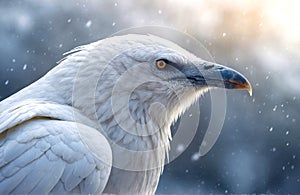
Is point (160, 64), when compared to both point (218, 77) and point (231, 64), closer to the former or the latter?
point (218, 77)

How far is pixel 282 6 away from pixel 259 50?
8.6 inches

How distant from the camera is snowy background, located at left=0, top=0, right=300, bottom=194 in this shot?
5.21ft

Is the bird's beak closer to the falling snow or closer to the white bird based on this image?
the white bird

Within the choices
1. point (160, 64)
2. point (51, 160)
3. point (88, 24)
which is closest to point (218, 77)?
point (160, 64)

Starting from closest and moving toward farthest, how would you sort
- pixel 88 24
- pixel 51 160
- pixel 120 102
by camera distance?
pixel 51 160, pixel 120 102, pixel 88 24

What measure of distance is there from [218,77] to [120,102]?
0.21m

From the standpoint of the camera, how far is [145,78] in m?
1.04

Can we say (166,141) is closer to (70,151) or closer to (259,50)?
(70,151)

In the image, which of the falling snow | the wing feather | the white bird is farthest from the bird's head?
the falling snow

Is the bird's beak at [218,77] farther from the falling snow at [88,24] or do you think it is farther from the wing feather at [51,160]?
the falling snow at [88,24]

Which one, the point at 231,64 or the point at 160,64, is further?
the point at 231,64

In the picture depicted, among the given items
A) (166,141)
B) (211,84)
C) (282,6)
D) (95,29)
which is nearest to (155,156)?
(166,141)

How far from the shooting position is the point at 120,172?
1.01 metres

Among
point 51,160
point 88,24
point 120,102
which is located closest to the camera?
point 51,160
